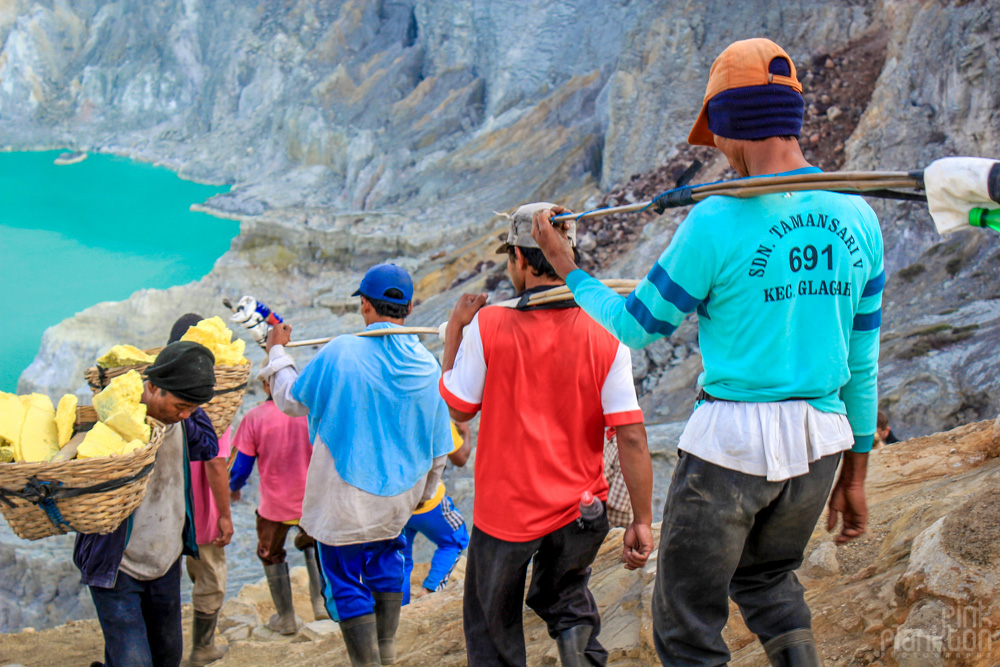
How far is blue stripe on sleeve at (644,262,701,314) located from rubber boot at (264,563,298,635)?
307 cm

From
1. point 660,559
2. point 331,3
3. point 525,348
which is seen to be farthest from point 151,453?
point 331,3

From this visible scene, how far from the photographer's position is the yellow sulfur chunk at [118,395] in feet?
7.55

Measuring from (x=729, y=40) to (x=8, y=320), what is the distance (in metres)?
15.5

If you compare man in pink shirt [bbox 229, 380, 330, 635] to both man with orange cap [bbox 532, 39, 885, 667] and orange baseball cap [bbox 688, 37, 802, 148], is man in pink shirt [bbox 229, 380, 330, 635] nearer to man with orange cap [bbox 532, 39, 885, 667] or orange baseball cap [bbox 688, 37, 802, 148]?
man with orange cap [bbox 532, 39, 885, 667]

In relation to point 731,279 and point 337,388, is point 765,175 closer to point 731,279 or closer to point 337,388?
point 731,279

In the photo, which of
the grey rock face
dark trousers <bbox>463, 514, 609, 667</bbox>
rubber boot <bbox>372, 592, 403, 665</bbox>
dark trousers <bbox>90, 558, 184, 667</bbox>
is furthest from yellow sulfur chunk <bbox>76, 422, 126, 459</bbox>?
the grey rock face

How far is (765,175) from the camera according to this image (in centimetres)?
152

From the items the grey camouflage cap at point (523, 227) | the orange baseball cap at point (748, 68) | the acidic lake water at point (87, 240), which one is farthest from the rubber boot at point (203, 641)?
the acidic lake water at point (87, 240)

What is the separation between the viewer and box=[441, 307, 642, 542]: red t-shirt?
209 cm

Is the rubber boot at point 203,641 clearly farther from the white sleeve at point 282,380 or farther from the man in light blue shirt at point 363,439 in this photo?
the white sleeve at point 282,380

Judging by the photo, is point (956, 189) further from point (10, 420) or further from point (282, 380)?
point (10, 420)

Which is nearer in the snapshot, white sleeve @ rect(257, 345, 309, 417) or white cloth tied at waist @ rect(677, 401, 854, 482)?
white cloth tied at waist @ rect(677, 401, 854, 482)

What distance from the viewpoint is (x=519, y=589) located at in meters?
2.15

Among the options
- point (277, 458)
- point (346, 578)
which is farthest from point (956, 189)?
point (277, 458)
